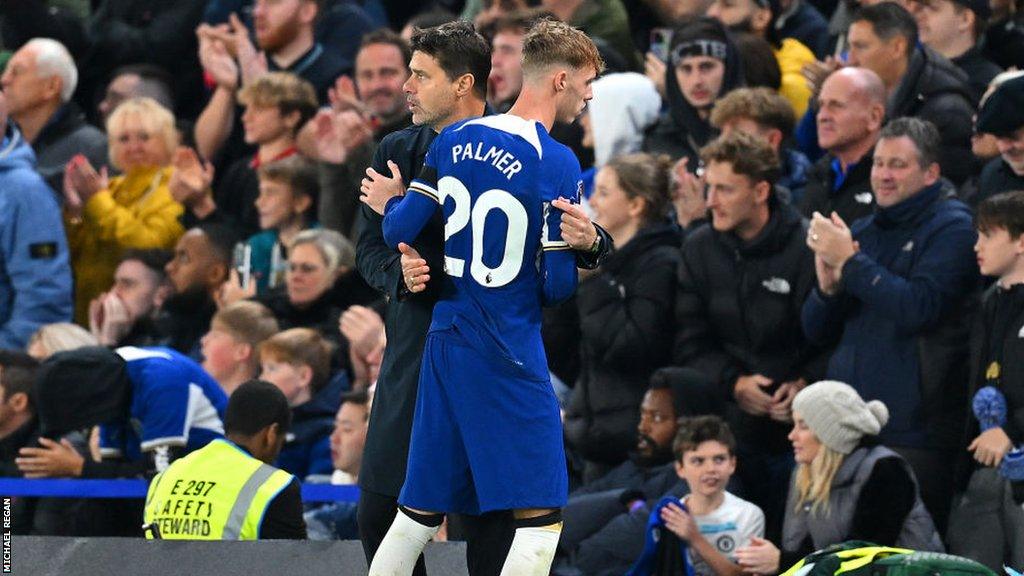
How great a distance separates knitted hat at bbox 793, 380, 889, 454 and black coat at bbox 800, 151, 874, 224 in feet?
4.42

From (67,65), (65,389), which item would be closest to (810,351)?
(65,389)

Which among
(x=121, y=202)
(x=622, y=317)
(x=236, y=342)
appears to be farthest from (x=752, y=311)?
(x=121, y=202)

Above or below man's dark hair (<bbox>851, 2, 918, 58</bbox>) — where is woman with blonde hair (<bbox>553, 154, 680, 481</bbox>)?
below

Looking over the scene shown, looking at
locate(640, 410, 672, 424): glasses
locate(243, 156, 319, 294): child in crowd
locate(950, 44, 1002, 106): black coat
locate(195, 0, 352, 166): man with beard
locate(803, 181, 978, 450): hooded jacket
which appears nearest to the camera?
locate(803, 181, 978, 450): hooded jacket

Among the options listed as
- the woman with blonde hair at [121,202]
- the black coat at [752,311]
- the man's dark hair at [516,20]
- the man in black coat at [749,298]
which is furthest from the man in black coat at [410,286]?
the woman with blonde hair at [121,202]

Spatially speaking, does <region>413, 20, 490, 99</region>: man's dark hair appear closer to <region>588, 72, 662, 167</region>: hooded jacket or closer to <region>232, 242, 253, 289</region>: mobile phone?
<region>588, 72, 662, 167</region>: hooded jacket

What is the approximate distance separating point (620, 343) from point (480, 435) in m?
3.83

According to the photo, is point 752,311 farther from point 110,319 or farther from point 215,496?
point 110,319

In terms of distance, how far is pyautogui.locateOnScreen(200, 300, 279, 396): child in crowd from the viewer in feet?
35.0

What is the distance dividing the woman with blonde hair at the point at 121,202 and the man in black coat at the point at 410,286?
6.16m

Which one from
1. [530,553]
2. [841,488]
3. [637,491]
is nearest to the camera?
[530,553]

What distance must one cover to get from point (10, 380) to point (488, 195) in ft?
16.0

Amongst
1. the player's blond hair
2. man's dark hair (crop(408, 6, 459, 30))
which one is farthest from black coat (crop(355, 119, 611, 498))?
man's dark hair (crop(408, 6, 459, 30))

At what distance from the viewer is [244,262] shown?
460 inches
